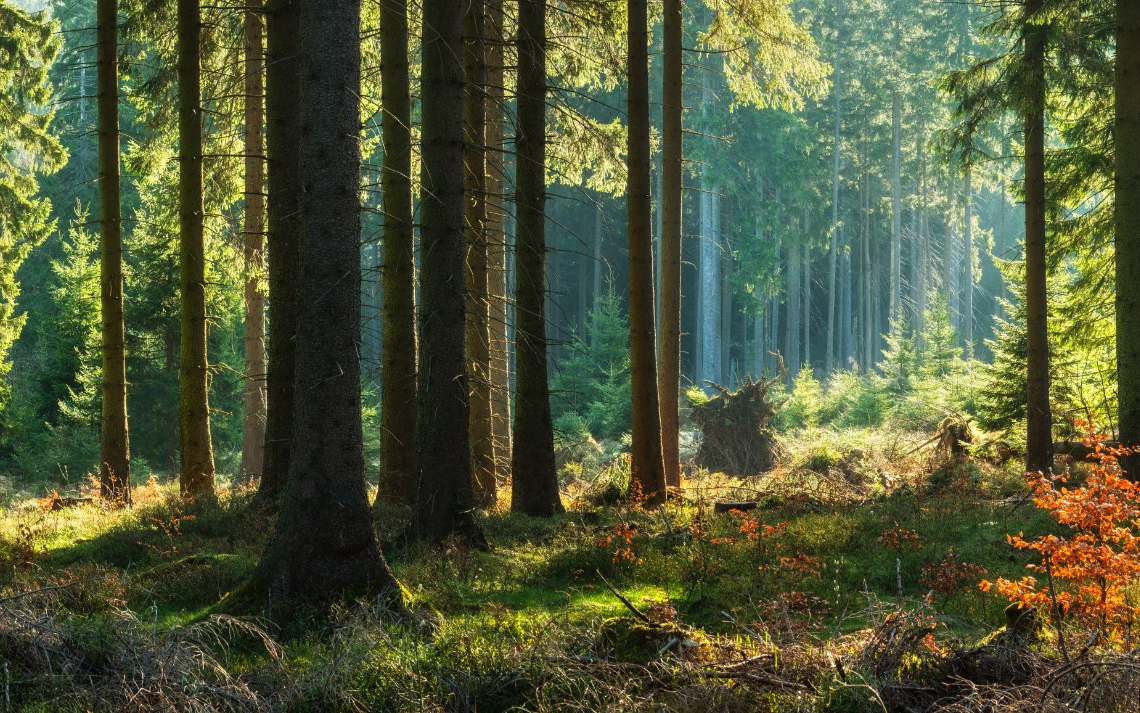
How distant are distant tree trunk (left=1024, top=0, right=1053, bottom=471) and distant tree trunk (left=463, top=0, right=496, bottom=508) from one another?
7.98m

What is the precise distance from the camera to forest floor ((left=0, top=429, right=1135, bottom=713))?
5137 millimetres

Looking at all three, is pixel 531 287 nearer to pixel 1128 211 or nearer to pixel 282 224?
pixel 282 224

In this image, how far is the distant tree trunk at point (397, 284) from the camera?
11.9 m

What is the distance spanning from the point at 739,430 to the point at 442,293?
13971mm

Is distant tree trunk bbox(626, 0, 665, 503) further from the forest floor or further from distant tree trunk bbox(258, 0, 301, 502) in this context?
distant tree trunk bbox(258, 0, 301, 502)

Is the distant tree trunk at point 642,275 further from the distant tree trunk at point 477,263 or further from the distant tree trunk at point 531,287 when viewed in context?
the distant tree trunk at point 477,263

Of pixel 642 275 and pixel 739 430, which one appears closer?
pixel 642 275

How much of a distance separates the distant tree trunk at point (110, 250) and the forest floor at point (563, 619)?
127 cm

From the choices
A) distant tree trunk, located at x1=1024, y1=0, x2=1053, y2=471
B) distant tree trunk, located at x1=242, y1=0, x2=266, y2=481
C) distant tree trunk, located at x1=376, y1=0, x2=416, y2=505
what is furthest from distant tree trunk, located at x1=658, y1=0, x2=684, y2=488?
distant tree trunk, located at x1=242, y1=0, x2=266, y2=481

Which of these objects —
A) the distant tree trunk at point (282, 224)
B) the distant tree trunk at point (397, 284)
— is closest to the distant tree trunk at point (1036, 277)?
the distant tree trunk at point (397, 284)

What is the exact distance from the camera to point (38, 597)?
6.93 m

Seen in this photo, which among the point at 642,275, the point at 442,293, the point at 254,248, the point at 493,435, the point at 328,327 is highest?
the point at 254,248

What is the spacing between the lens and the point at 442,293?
934cm

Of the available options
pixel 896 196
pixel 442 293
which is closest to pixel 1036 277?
pixel 442 293
